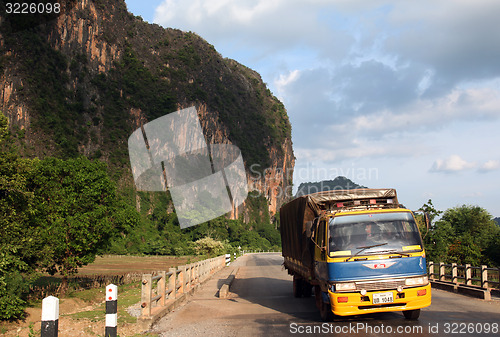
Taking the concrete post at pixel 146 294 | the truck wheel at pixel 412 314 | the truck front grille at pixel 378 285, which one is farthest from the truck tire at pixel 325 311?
the concrete post at pixel 146 294

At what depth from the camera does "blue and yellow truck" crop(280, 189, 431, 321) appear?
913cm

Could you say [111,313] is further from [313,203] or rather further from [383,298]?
[313,203]

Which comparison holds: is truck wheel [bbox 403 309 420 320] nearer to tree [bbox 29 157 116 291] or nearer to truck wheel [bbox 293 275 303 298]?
truck wheel [bbox 293 275 303 298]

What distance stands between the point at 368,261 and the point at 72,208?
20.9 metres

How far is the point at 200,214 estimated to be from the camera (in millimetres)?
124688

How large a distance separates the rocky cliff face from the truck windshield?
97494 millimetres

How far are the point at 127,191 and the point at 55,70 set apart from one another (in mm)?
34877

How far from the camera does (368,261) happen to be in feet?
30.3

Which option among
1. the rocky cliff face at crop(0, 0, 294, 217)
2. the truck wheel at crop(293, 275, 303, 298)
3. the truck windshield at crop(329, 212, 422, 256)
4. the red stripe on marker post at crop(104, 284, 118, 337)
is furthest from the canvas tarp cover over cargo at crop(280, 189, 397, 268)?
the rocky cliff face at crop(0, 0, 294, 217)

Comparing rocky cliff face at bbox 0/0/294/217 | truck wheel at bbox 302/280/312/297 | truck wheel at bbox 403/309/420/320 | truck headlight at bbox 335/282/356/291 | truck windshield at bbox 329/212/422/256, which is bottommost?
truck wheel at bbox 302/280/312/297

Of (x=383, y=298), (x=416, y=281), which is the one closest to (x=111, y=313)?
(x=383, y=298)

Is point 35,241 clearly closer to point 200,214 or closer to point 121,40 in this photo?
point 200,214

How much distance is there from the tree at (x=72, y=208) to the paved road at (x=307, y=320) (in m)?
13.3

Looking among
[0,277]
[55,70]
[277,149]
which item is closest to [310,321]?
Answer: [0,277]
